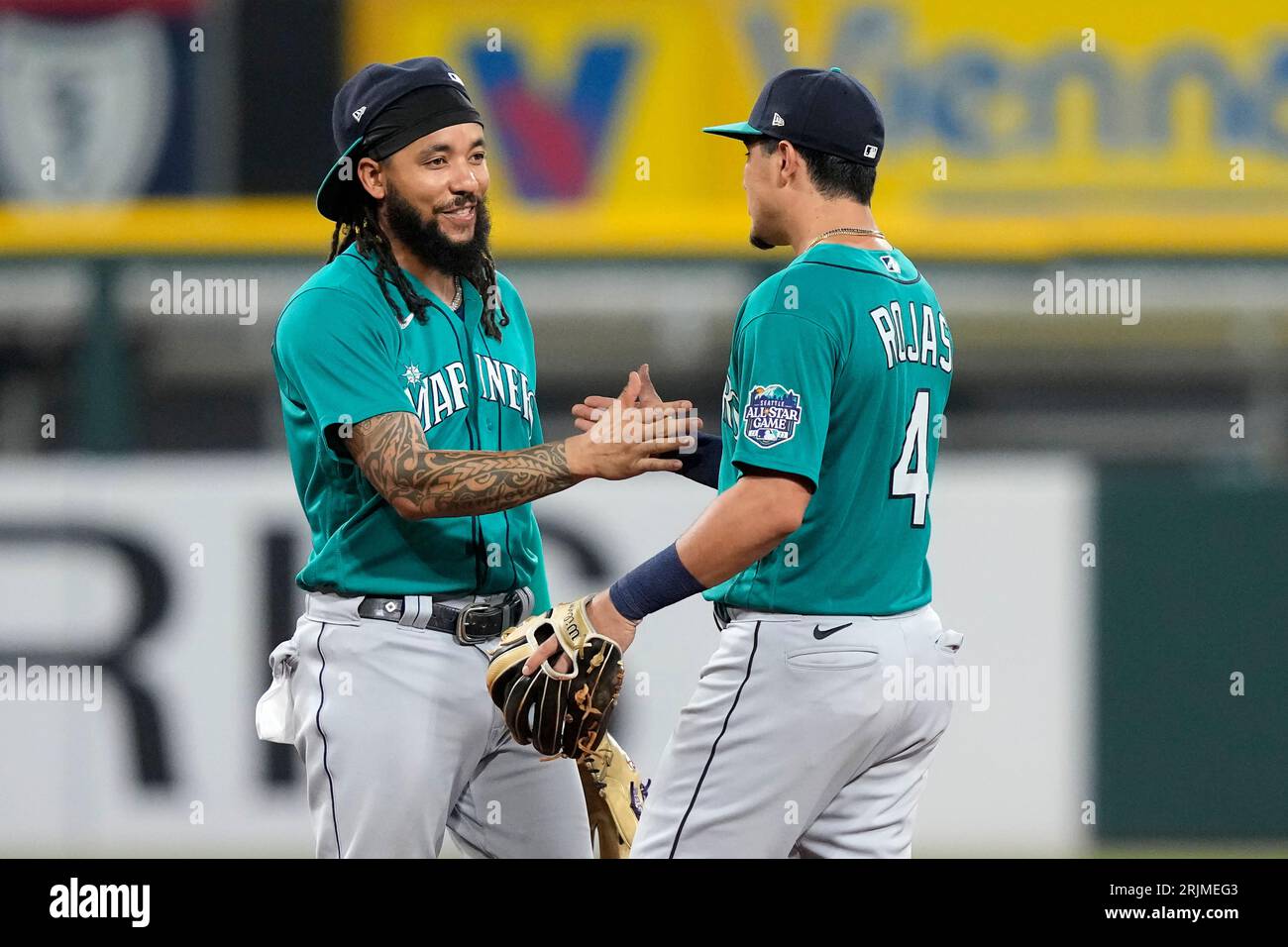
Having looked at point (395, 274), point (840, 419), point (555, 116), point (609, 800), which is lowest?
point (609, 800)

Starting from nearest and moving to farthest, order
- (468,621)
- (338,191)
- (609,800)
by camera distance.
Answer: (468,621), (338,191), (609,800)

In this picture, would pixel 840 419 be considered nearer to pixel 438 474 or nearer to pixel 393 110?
pixel 438 474

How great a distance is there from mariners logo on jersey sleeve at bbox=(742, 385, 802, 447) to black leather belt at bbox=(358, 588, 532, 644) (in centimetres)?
67

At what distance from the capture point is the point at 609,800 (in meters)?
3.67

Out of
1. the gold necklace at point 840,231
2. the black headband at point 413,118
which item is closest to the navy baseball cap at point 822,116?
the gold necklace at point 840,231

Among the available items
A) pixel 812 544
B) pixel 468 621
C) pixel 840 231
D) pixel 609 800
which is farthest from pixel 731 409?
pixel 609 800

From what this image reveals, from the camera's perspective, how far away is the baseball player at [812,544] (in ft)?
9.89

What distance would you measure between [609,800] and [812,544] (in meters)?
0.85

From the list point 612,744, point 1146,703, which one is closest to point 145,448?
point 612,744

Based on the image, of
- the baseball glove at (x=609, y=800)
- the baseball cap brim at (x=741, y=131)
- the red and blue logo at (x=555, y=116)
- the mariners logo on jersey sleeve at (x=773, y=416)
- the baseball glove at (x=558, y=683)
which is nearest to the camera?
the mariners logo on jersey sleeve at (x=773, y=416)

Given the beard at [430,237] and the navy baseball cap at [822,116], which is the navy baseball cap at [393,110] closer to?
the beard at [430,237]

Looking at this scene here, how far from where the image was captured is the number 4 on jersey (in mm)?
3174
